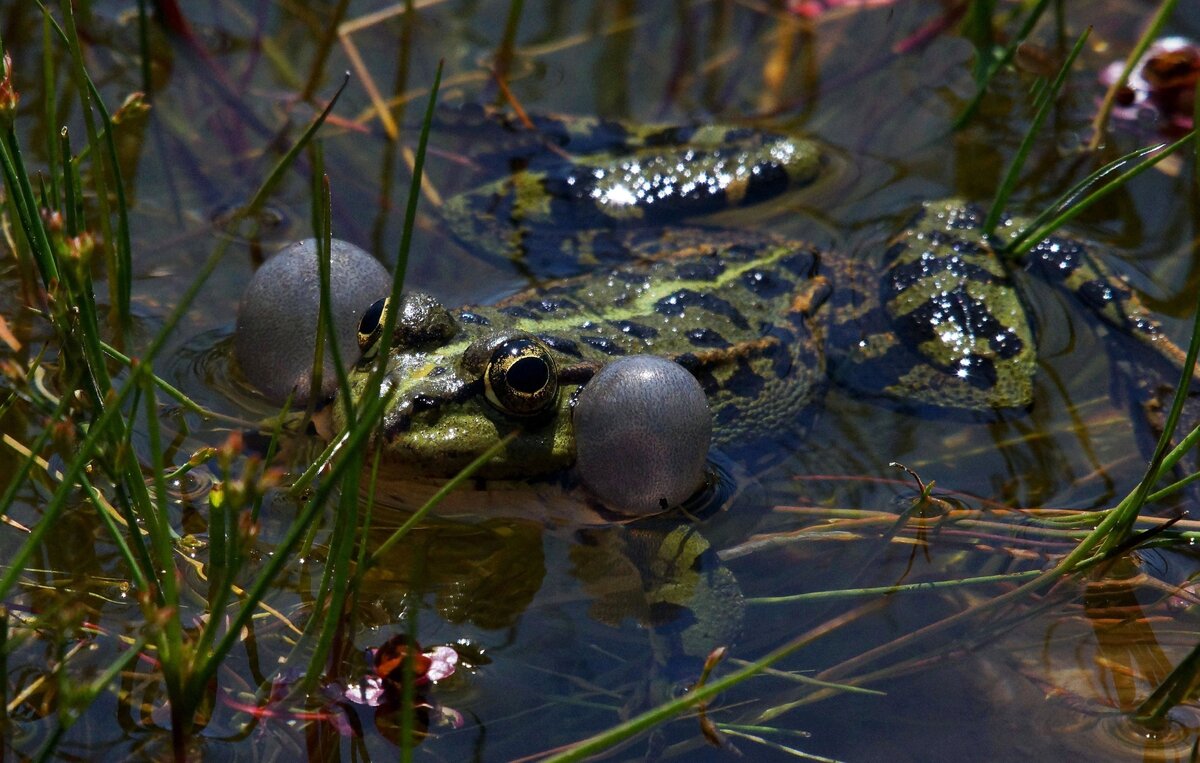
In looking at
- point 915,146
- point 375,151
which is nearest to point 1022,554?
point 915,146

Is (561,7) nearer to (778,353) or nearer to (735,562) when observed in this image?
(778,353)

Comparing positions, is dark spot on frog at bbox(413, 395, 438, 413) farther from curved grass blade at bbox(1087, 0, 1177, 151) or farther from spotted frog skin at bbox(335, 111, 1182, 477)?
curved grass blade at bbox(1087, 0, 1177, 151)

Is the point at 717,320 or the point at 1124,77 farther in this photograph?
the point at 1124,77

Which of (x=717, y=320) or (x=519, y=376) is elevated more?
(x=717, y=320)

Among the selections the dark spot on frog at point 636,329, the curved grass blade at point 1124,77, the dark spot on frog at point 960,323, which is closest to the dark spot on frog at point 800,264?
the dark spot on frog at point 960,323

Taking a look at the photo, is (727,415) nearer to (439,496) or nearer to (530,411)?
(530,411)

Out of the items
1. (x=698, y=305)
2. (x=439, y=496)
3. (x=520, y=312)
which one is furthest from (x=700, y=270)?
(x=439, y=496)
